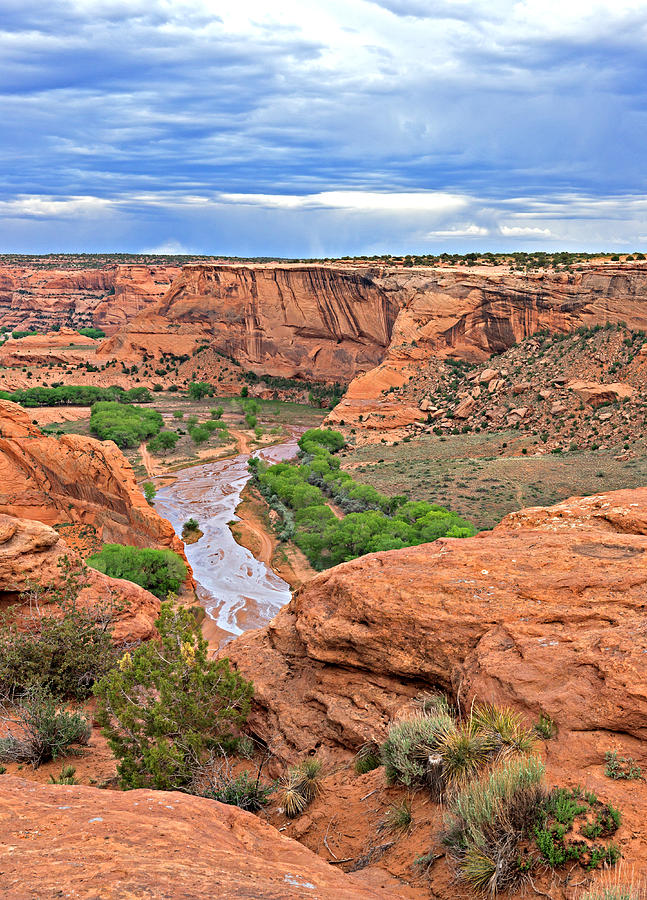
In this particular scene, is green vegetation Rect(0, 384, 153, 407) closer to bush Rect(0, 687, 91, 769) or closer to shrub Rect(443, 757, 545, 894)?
bush Rect(0, 687, 91, 769)

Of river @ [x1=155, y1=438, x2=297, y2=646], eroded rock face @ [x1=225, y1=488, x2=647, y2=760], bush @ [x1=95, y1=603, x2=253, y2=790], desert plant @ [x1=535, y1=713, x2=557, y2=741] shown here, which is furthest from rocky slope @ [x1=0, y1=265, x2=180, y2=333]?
desert plant @ [x1=535, y1=713, x2=557, y2=741]

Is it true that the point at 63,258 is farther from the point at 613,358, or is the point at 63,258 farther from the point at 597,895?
A: the point at 597,895

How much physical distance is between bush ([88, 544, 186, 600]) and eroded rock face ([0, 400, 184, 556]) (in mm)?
1397

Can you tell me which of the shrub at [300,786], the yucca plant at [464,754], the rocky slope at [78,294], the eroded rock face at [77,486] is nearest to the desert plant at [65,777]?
the shrub at [300,786]

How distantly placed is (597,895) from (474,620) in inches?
161

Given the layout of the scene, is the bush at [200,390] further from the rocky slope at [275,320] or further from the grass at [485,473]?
the grass at [485,473]

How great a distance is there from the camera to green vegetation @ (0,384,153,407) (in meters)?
80.4

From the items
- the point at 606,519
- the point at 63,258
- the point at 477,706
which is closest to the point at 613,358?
the point at 606,519

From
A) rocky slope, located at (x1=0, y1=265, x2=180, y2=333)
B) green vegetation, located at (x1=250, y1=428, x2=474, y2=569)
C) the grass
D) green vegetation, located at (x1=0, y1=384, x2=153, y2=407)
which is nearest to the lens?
green vegetation, located at (x1=250, y1=428, x2=474, y2=569)

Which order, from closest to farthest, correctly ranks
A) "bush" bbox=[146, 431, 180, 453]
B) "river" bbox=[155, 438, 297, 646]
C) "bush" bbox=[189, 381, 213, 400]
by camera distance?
"river" bbox=[155, 438, 297, 646], "bush" bbox=[146, 431, 180, 453], "bush" bbox=[189, 381, 213, 400]

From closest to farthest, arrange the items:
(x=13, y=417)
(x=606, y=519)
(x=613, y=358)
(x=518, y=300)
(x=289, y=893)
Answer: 1. (x=289, y=893)
2. (x=606, y=519)
3. (x=13, y=417)
4. (x=613, y=358)
5. (x=518, y=300)

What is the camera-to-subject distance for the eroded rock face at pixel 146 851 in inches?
184

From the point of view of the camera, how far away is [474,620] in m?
8.45

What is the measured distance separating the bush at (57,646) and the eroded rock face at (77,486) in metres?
15.4
